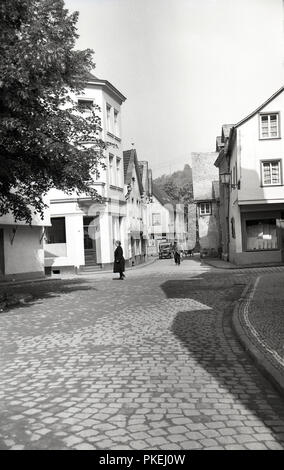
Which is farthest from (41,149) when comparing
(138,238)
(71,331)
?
(138,238)

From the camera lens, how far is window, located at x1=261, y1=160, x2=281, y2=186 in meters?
29.8

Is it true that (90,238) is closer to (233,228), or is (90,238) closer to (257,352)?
(233,228)

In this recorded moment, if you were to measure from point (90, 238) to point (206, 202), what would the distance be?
914 inches

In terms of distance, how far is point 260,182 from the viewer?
97.3 feet

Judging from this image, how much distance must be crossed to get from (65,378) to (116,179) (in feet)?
96.5

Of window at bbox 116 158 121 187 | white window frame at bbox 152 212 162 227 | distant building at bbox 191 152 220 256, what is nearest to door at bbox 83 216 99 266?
window at bbox 116 158 121 187

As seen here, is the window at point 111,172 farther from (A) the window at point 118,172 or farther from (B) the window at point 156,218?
(B) the window at point 156,218

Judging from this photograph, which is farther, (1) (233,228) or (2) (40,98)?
(1) (233,228)

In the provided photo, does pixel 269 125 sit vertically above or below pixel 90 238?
above

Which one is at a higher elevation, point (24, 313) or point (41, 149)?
point (41, 149)

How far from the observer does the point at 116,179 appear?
34.8 metres

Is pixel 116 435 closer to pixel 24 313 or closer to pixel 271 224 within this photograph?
pixel 24 313

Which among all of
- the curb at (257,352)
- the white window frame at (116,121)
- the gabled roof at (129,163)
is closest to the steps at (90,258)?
the white window frame at (116,121)

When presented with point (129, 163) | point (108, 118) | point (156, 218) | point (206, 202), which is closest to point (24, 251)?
point (108, 118)
